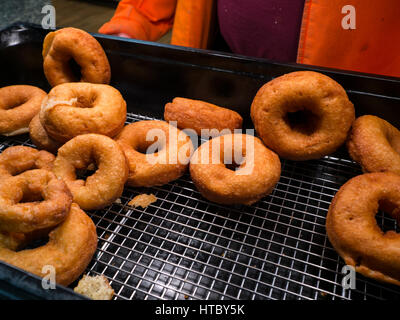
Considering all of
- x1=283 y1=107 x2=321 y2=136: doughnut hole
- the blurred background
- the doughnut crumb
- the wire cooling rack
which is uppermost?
the blurred background

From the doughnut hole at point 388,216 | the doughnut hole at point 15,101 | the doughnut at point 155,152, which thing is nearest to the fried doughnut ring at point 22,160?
the doughnut at point 155,152

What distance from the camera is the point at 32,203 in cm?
129

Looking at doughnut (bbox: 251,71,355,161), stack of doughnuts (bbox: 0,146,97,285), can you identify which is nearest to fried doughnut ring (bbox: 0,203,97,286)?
stack of doughnuts (bbox: 0,146,97,285)

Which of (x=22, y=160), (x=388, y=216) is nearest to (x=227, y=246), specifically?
(x=388, y=216)

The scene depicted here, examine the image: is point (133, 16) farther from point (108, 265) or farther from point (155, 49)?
point (108, 265)

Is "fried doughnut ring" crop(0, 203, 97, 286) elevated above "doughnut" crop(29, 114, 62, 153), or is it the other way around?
"doughnut" crop(29, 114, 62, 153)

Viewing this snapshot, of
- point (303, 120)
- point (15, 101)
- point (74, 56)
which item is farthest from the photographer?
point (15, 101)

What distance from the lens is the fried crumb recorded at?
1640 millimetres

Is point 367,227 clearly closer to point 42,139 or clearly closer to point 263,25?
point 263,25

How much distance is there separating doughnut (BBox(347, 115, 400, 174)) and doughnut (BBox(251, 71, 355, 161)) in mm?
55

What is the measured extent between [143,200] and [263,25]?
4.55ft

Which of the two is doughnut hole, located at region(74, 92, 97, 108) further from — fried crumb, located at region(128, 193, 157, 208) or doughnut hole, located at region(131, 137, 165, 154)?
fried crumb, located at region(128, 193, 157, 208)

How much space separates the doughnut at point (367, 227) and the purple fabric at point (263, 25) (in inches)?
43.2
